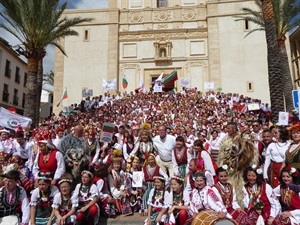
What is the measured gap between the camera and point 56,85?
31.4 m

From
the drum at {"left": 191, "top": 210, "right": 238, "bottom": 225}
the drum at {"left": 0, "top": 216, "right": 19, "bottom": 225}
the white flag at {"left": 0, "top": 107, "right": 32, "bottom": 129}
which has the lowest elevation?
the drum at {"left": 0, "top": 216, "right": 19, "bottom": 225}

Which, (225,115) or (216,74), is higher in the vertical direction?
(216,74)

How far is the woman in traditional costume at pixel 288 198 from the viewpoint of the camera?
4098mm

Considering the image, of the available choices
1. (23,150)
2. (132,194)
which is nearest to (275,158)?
(132,194)

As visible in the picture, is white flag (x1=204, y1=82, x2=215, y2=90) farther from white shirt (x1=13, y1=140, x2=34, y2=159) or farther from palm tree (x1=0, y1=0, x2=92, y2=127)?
white shirt (x1=13, y1=140, x2=34, y2=159)

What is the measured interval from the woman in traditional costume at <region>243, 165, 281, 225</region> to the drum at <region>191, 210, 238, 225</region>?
3.41 feet

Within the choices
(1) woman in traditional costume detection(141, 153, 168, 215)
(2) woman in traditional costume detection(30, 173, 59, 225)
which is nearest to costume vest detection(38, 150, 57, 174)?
(2) woman in traditional costume detection(30, 173, 59, 225)

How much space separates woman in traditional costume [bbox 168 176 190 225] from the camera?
4.50 m

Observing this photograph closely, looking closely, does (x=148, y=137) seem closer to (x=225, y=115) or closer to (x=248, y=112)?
(x=225, y=115)

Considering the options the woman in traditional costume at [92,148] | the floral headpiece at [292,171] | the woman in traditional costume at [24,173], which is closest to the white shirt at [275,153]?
the floral headpiece at [292,171]

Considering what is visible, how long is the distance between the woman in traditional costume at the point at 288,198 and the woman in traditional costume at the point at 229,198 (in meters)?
0.45

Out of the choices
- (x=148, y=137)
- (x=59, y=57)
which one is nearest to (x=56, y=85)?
(x=59, y=57)

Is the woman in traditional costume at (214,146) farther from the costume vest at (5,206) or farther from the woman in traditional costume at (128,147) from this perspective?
the costume vest at (5,206)

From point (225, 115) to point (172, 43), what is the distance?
16979 mm
